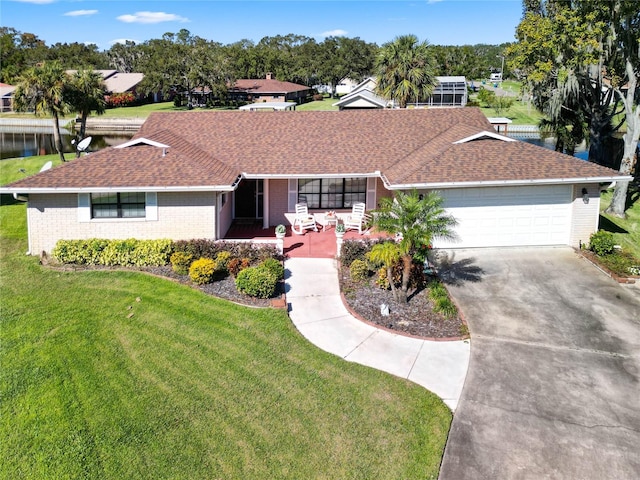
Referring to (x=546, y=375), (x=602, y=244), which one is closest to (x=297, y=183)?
(x=602, y=244)

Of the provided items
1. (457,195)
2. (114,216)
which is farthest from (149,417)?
(457,195)

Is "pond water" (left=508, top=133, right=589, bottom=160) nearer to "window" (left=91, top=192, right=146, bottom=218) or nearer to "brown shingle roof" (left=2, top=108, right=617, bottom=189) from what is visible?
"brown shingle roof" (left=2, top=108, right=617, bottom=189)

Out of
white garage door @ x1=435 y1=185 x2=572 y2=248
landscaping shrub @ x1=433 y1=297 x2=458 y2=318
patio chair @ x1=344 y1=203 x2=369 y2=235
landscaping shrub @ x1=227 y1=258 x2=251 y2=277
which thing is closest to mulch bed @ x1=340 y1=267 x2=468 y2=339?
landscaping shrub @ x1=433 y1=297 x2=458 y2=318

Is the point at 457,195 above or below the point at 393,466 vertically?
above

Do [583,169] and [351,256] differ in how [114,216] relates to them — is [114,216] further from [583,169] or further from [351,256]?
[583,169]

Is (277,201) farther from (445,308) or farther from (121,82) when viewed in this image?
(121,82)

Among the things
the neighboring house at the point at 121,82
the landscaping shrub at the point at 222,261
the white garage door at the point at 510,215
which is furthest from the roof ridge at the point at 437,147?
the neighboring house at the point at 121,82
